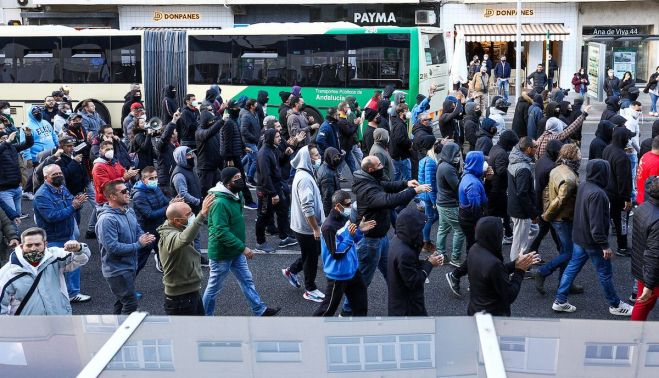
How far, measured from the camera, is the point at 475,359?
3018mm

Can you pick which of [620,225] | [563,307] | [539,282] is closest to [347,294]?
[563,307]

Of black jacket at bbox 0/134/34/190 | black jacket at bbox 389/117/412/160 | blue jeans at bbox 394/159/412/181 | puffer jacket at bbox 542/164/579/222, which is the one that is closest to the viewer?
puffer jacket at bbox 542/164/579/222

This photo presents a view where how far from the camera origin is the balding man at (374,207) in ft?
26.2

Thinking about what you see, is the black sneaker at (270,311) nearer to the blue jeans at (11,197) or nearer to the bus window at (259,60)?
the blue jeans at (11,197)

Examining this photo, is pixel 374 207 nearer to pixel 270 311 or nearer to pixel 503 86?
pixel 270 311

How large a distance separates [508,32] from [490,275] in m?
26.9

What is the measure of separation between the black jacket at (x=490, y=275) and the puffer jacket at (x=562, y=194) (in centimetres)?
257

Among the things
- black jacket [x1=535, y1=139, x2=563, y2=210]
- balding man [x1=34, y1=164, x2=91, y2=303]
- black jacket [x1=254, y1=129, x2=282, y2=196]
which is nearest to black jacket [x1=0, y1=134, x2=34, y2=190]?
balding man [x1=34, y1=164, x2=91, y2=303]

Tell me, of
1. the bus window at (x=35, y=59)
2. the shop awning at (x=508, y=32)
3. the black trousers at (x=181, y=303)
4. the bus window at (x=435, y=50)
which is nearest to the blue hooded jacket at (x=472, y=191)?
the black trousers at (x=181, y=303)

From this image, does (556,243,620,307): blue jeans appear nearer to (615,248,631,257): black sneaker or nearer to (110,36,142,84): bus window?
(615,248,631,257): black sneaker

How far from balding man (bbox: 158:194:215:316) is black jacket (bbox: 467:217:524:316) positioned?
7.00 feet

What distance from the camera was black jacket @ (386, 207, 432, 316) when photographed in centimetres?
633

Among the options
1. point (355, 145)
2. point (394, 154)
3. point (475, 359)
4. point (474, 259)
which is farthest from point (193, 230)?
point (355, 145)

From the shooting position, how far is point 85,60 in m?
21.3
